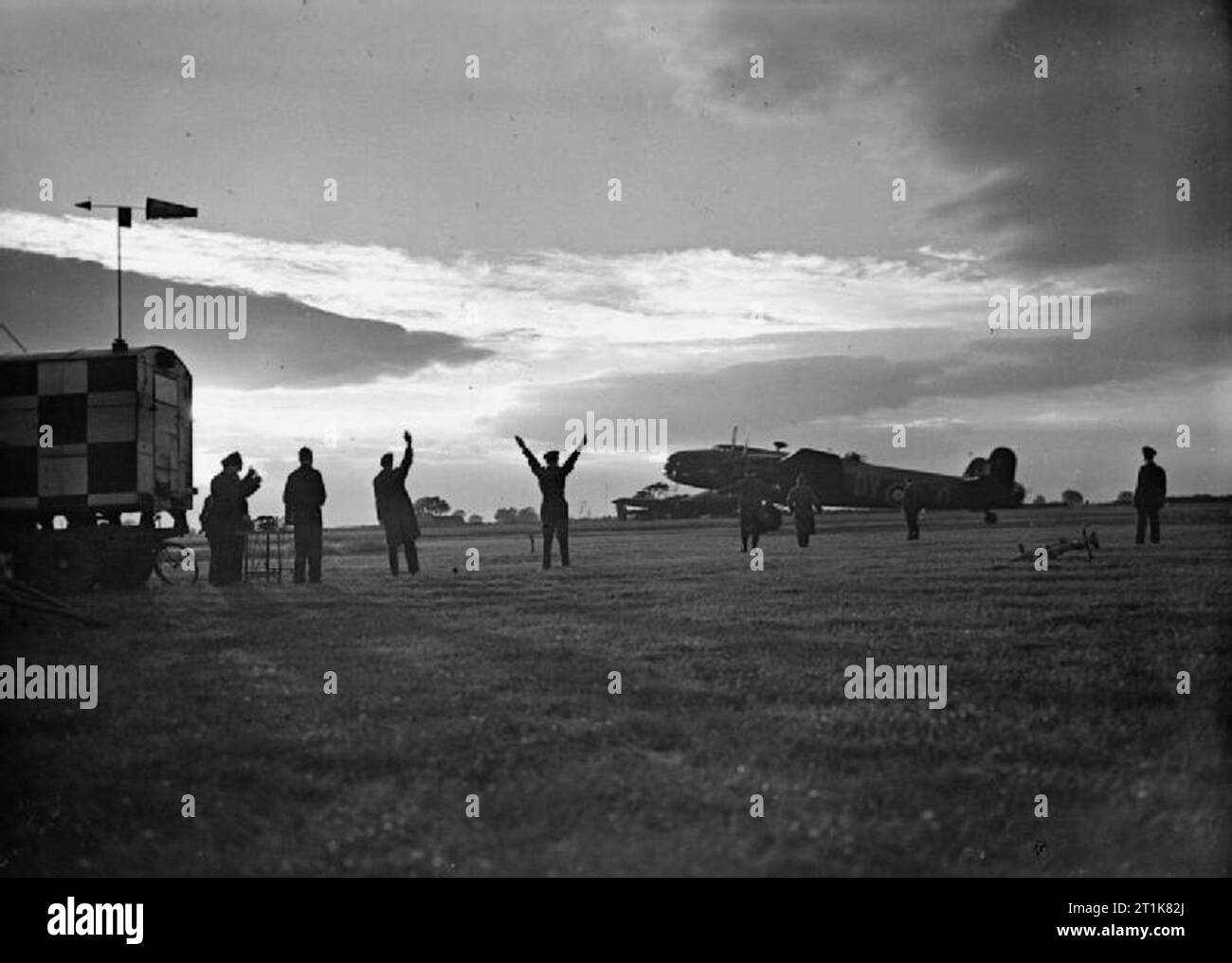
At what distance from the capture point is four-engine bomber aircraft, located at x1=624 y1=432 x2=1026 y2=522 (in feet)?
148

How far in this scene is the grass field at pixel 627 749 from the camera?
4637 millimetres

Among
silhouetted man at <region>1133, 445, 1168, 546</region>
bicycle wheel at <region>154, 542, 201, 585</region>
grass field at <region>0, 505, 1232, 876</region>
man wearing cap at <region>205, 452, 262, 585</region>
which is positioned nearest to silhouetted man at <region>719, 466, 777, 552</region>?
silhouetted man at <region>1133, 445, 1168, 546</region>

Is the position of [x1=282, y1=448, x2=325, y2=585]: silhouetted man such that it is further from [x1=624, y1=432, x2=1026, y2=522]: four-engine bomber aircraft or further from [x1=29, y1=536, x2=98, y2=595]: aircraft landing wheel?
[x1=624, y1=432, x2=1026, y2=522]: four-engine bomber aircraft

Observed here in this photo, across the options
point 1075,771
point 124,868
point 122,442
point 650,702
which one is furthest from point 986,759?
point 122,442

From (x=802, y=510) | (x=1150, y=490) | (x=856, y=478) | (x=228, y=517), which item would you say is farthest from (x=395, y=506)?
(x=856, y=478)

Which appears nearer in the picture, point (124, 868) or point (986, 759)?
point (124, 868)

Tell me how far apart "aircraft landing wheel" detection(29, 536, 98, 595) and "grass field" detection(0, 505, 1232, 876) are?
3.14 metres

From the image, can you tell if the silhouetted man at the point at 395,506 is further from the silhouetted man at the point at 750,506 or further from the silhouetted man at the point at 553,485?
the silhouetted man at the point at 750,506

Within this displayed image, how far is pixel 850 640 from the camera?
918 centimetres

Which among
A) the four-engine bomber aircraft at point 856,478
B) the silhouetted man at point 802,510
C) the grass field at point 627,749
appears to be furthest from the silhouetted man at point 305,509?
the four-engine bomber aircraft at point 856,478

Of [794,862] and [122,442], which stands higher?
[122,442]
